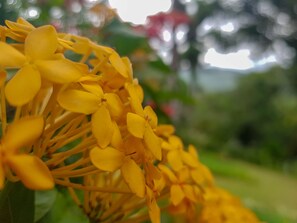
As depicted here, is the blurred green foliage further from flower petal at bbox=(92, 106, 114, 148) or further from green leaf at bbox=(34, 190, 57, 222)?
flower petal at bbox=(92, 106, 114, 148)

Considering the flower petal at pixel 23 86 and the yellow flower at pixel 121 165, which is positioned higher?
the flower petal at pixel 23 86

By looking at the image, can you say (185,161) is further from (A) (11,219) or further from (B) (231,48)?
(B) (231,48)

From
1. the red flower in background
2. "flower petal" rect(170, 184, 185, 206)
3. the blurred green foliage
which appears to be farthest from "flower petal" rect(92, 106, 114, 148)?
the blurred green foliage

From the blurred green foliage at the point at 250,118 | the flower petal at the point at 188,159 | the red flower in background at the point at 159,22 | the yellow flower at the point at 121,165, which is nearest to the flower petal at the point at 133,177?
the yellow flower at the point at 121,165

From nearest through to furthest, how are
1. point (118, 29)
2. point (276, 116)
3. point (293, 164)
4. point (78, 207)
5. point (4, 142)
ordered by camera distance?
1. point (4, 142)
2. point (78, 207)
3. point (118, 29)
4. point (293, 164)
5. point (276, 116)

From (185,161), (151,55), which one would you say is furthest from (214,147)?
(185,161)

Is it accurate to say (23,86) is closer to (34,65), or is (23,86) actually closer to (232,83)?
(34,65)

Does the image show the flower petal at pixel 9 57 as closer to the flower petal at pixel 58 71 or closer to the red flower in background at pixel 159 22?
the flower petal at pixel 58 71
